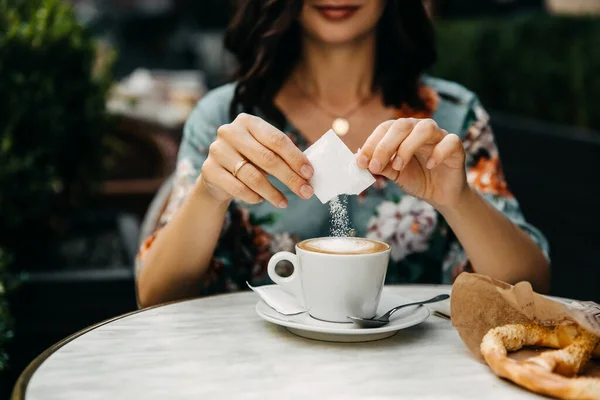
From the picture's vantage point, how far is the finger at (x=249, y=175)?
4.46ft

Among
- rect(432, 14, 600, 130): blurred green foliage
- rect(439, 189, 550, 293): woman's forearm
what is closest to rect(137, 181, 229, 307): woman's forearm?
rect(439, 189, 550, 293): woman's forearm

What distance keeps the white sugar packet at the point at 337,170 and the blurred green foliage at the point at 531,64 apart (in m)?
2.57

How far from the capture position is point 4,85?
2646 mm

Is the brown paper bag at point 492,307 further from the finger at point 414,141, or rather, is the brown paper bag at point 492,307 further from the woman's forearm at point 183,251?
the woman's forearm at point 183,251

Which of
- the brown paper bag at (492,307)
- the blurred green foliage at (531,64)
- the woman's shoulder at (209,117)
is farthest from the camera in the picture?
the blurred green foliage at (531,64)

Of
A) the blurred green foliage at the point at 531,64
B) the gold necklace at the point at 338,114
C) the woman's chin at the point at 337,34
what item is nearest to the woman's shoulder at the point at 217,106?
the gold necklace at the point at 338,114

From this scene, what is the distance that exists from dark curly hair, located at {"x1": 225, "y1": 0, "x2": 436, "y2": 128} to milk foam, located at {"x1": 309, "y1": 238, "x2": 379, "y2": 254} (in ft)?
2.69

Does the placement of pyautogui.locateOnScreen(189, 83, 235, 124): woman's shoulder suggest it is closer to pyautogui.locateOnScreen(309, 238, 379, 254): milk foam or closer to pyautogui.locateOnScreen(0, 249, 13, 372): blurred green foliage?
pyautogui.locateOnScreen(0, 249, 13, 372): blurred green foliage

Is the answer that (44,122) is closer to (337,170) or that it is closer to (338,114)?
(338,114)

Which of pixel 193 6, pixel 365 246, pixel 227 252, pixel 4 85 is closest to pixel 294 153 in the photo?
pixel 365 246

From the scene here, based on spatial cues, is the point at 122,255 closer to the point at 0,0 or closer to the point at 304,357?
the point at 0,0

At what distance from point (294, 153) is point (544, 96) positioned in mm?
2998

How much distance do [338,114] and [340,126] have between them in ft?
0.17

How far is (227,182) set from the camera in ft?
4.58
